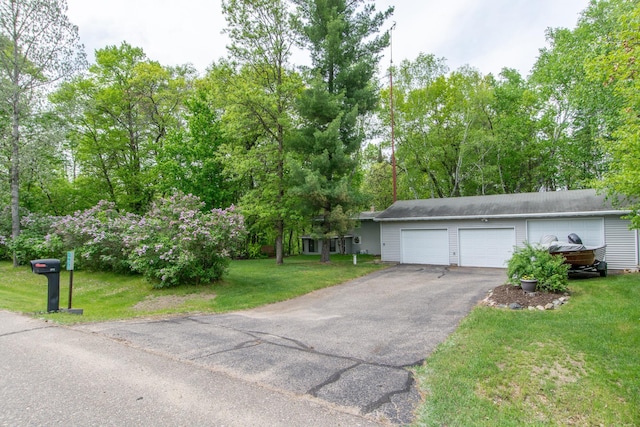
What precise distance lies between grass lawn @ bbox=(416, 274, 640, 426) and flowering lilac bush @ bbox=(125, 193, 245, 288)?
22.3 ft

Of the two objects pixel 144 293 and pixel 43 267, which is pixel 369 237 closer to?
pixel 144 293

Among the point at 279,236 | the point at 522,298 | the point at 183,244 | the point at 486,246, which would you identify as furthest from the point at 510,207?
the point at 183,244

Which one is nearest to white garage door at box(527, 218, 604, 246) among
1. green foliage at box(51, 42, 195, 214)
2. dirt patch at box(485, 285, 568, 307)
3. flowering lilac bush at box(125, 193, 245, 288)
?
dirt patch at box(485, 285, 568, 307)

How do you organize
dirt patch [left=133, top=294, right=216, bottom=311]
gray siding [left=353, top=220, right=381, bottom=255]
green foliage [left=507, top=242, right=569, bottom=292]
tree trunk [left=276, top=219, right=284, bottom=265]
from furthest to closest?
gray siding [left=353, top=220, right=381, bottom=255] → tree trunk [left=276, top=219, right=284, bottom=265] → dirt patch [left=133, top=294, right=216, bottom=311] → green foliage [left=507, top=242, right=569, bottom=292]

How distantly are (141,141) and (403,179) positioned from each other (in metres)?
19.2

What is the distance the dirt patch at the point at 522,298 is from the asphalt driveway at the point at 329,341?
0.57 metres

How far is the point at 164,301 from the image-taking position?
877 centimetres

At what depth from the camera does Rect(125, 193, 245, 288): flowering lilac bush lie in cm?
951

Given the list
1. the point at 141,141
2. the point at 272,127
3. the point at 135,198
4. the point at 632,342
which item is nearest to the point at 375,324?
the point at 632,342

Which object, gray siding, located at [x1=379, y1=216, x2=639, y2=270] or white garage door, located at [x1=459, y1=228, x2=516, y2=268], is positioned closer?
gray siding, located at [x1=379, y1=216, x2=639, y2=270]

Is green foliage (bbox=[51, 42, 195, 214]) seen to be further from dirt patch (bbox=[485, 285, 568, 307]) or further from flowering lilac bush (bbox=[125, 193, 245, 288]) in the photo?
dirt patch (bbox=[485, 285, 568, 307])

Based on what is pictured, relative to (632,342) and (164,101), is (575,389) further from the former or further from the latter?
(164,101)

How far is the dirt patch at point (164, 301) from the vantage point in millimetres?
8273

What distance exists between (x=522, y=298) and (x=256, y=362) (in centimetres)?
598
